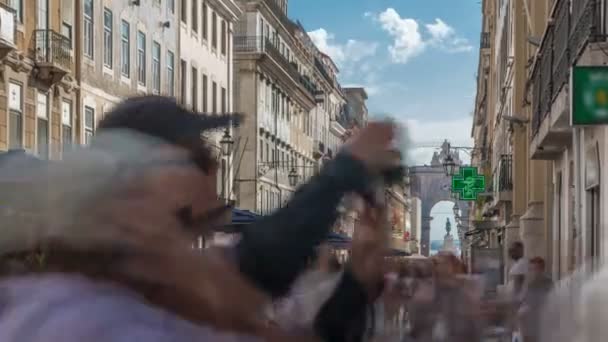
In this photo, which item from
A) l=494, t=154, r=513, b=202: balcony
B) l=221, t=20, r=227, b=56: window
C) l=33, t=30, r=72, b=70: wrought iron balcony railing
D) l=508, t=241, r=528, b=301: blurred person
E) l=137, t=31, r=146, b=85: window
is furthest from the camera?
l=221, t=20, r=227, b=56: window

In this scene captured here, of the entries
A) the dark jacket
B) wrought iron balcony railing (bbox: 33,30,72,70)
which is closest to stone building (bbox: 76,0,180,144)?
wrought iron balcony railing (bbox: 33,30,72,70)

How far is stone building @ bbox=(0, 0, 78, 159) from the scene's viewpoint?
76.1ft

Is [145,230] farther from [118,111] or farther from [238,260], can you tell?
[238,260]

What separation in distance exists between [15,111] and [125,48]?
7.81m

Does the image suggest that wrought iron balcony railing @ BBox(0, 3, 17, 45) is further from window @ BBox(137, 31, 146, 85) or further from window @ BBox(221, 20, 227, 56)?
window @ BBox(221, 20, 227, 56)

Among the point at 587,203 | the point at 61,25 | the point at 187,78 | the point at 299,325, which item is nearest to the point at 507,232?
Answer: the point at 187,78

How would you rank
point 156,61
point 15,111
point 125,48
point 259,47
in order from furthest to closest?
point 259,47
point 156,61
point 125,48
point 15,111

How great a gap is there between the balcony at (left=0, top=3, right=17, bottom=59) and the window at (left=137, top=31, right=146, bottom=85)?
9167 millimetres

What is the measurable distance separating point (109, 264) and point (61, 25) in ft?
84.4

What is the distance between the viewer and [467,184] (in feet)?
161

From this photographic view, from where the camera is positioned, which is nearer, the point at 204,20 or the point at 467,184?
the point at 204,20

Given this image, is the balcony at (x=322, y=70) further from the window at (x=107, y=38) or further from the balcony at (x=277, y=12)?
the window at (x=107, y=38)

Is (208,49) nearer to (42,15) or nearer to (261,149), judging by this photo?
(261,149)

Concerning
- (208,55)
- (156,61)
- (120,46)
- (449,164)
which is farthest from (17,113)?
(449,164)
